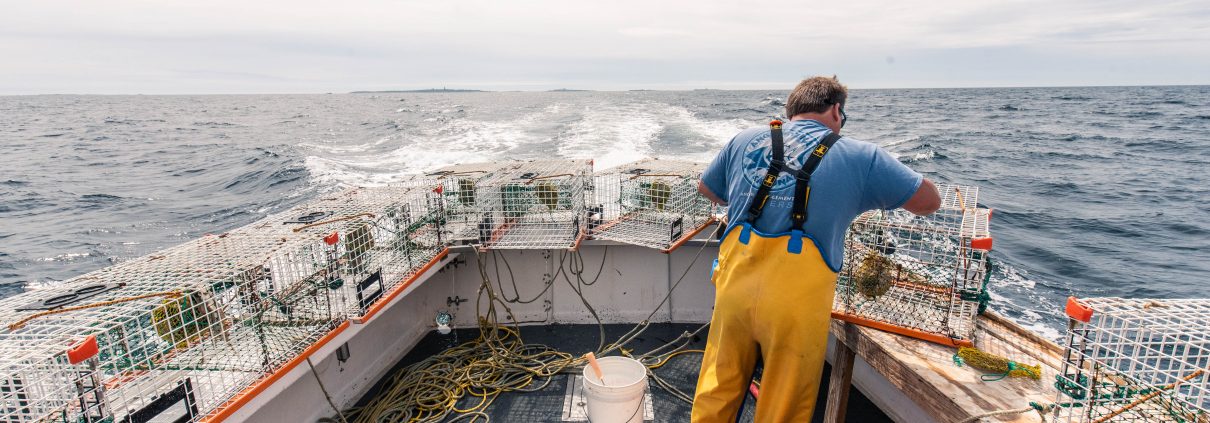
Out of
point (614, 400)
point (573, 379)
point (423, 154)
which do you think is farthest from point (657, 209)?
point (423, 154)

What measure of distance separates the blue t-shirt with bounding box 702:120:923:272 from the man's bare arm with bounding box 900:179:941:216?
27 millimetres

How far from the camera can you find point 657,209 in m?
4.86

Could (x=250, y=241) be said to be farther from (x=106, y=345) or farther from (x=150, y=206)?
(x=150, y=206)

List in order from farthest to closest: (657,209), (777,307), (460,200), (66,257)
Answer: (66,257), (657,209), (460,200), (777,307)

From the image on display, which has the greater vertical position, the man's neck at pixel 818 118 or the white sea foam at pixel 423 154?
the man's neck at pixel 818 118

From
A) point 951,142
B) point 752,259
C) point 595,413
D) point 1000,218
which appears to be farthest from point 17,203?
point 951,142

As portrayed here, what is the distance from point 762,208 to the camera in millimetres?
2219

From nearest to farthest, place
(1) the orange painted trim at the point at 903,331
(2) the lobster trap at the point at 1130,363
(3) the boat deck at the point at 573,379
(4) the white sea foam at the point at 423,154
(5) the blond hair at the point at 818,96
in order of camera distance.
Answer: (2) the lobster trap at the point at 1130,363
(5) the blond hair at the point at 818,96
(1) the orange painted trim at the point at 903,331
(3) the boat deck at the point at 573,379
(4) the white sea foam at the point at 423,154

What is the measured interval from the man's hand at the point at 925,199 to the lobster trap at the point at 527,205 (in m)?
2.63

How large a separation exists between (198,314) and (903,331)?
348cm

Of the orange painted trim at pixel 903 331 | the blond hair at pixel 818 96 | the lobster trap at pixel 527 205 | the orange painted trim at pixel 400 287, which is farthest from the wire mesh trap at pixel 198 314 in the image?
the orange painted trim at pixel 903 331

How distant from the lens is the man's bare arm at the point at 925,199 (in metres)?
2.14

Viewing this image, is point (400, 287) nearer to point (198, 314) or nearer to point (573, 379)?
point (198, 314)

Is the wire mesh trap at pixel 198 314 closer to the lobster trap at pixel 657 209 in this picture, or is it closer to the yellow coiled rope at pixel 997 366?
the lobster trap at pixel 657 209
